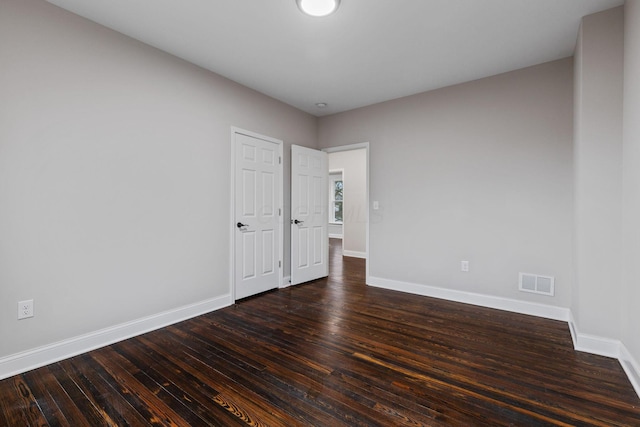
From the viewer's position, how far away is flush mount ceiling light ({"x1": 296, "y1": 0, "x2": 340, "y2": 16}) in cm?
211

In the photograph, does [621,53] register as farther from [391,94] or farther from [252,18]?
[252,18]

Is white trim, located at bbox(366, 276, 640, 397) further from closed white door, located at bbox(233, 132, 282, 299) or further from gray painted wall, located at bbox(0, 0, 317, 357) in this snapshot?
gray painted wall, located at bbox(0, 0, 317, 357)

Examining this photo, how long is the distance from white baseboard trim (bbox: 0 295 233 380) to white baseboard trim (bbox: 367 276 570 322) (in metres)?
2.43

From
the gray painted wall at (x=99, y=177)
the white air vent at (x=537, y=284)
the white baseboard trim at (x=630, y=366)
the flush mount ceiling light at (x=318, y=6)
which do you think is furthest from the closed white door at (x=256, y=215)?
the white baseboard trim at (x=630, y=366)

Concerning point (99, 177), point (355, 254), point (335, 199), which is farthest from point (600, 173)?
point (335, 199)

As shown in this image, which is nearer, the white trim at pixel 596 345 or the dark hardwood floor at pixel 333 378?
the dark hardwood floor at pixel 333 378

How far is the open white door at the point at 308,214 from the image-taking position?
169 inches

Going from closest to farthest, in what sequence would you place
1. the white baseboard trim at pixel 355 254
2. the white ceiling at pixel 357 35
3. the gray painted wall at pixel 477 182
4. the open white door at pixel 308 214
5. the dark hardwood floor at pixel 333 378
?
1. the dark hardwood floor at pixel 333 378
2. the white ceiling at pixel 357 35
3. the gray painted wall at pixel 477 182
4. the open white door at pixel 308 214
5. the white baseboard trim at pixel 355 254

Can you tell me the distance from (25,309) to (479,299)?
420cm

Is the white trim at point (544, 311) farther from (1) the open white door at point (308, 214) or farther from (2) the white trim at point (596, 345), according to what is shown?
(1) the open white door at point (308, 214)

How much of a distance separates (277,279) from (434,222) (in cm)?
226

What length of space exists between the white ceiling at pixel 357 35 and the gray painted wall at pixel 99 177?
12.6 inches

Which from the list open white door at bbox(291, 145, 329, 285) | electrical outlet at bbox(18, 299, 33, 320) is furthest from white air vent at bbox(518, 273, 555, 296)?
electrical outlet at bbox(18, 299, 33, 320)

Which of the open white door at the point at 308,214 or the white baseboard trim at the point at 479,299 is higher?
the open white door at the point at 308,214
